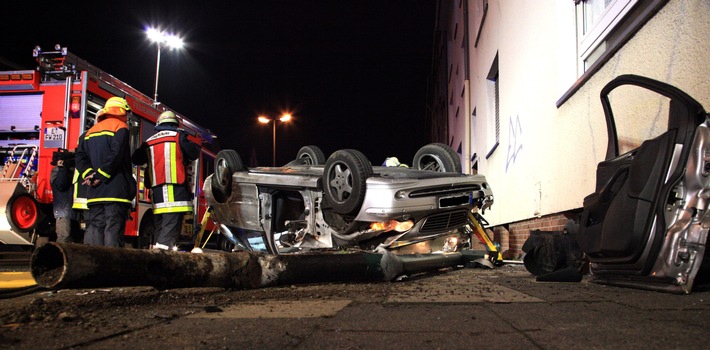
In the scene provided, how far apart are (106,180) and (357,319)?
11.9 ft

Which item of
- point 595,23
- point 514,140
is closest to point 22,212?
point 514,140

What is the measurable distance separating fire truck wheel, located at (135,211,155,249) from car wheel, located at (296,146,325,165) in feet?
12.0

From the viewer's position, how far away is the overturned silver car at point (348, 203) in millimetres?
4730

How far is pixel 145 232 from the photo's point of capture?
9039 mm

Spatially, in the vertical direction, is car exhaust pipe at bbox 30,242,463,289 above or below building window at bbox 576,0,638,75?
below

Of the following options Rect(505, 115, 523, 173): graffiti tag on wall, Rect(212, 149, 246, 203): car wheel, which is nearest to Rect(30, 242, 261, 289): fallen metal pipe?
Rect(212, 149, 246, 203): car wheel

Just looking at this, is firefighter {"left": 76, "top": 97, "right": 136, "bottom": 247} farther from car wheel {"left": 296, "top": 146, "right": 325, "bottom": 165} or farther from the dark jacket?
car wheel {"left": 296, "top": 146, "right": 325, "bottom": 165}

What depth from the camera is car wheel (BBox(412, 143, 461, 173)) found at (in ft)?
20.1

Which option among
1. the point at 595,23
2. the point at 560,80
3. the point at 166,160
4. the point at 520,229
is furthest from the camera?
the point at 520,229

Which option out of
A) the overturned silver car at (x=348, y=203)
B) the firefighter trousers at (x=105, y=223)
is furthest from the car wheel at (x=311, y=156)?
the firefighter trousers at (x=105, y=223)

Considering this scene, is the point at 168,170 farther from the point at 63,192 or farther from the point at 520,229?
the point at 520,229

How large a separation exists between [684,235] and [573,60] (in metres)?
3.03

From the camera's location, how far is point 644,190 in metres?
2.96

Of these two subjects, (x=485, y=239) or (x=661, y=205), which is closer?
(x=661, y=205)
